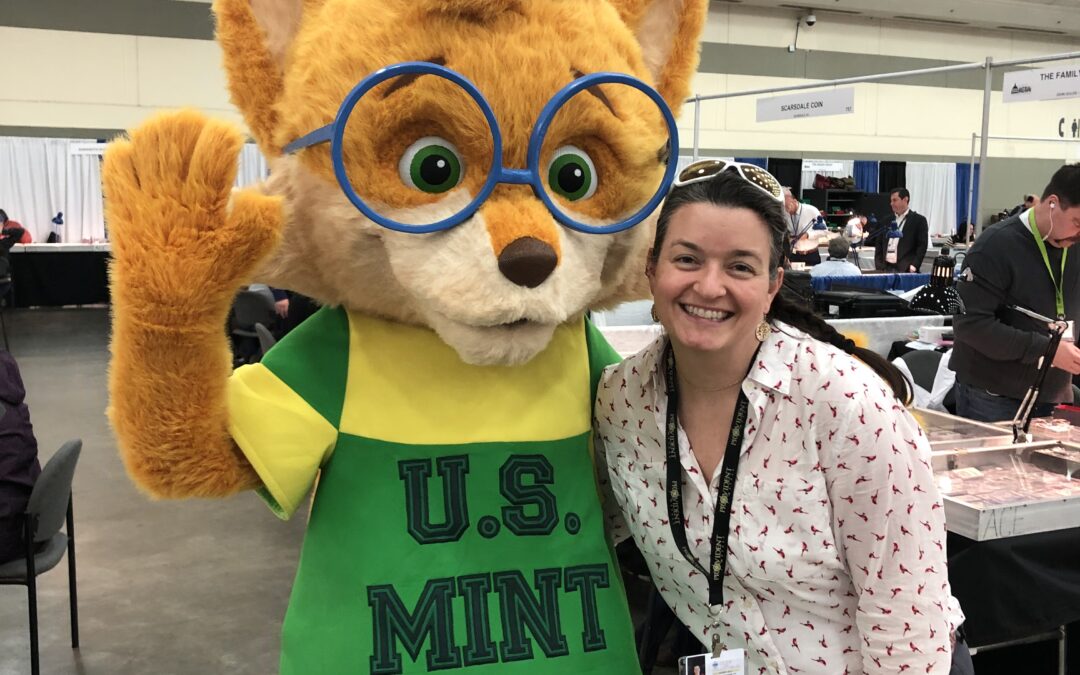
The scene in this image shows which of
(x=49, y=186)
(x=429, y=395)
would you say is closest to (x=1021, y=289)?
(x=429, y=395)

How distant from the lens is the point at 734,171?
1251 millimetres

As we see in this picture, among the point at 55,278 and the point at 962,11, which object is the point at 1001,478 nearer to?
the point at 55,278

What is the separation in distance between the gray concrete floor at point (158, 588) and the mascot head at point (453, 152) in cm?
136

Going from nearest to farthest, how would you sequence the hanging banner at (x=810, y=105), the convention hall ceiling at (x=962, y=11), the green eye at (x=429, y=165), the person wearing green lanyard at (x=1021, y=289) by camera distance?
the green eye at (x=429, y=165) → the person wearing green lanyard at (x=1021, y=289) → the hanging banner at (x=810, y=105) → the convention hall ceiling at (x=962, y=11)

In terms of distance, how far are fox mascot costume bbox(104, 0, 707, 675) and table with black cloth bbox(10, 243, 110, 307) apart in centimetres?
1010

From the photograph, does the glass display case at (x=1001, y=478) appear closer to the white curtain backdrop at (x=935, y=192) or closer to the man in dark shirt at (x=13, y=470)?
the man in dark shirt at (x=13, y=470)

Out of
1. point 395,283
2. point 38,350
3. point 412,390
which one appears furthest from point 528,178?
point 38,350

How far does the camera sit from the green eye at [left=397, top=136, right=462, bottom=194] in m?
1.15

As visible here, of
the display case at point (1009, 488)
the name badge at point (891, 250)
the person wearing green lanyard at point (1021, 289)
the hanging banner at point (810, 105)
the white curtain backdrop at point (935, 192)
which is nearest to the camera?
the display case at point (1009, 488)

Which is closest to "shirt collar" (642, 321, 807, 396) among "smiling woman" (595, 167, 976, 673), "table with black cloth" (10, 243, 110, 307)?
"smiling woman" (595, 167, 976, 673)

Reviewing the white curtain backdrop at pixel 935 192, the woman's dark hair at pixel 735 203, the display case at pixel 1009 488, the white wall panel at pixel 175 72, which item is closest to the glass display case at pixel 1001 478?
the display case at pixel 1009 488

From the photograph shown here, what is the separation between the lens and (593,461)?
1.42 meters

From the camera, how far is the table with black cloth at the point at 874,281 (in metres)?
5.60

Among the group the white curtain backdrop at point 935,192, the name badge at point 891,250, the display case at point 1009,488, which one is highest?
the white curtain backdrop at point 935,192
